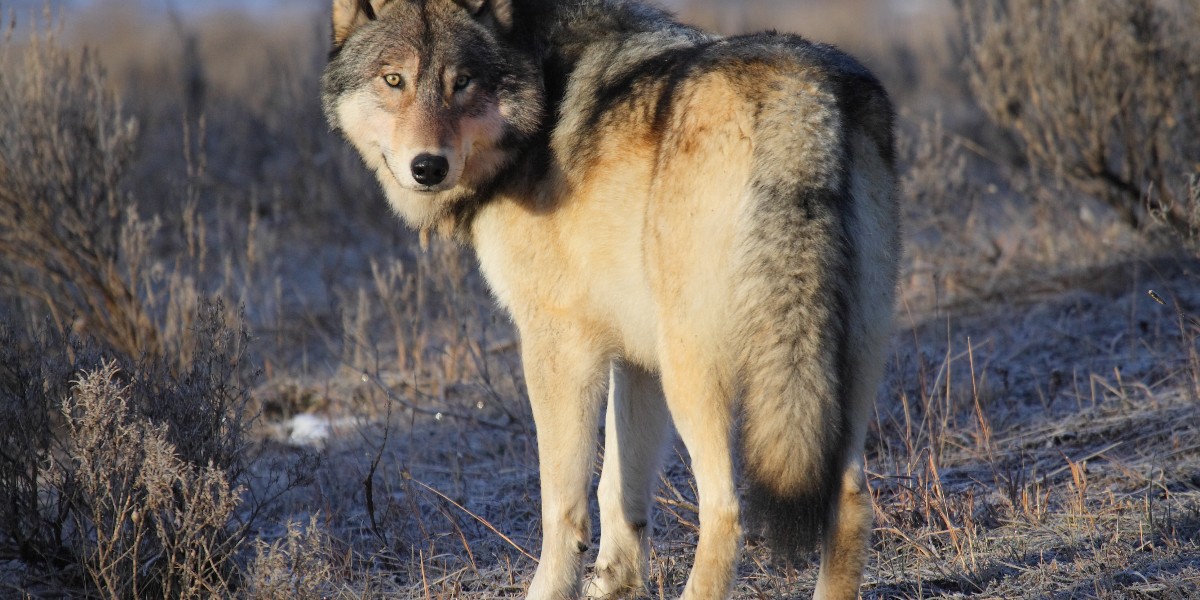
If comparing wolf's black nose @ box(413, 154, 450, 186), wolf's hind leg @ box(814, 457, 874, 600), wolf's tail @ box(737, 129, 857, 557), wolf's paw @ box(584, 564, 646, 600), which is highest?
wolf's black nose @ box(413, 154, 450, 186)

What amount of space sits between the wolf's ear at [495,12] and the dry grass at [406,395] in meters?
1.30

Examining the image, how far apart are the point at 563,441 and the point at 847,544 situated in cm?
90

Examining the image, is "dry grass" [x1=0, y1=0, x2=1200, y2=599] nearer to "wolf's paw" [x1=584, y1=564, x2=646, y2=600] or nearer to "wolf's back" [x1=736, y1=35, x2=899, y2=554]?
"wolf's paw" [x1=584, y1=564, x2=646, y2=600]

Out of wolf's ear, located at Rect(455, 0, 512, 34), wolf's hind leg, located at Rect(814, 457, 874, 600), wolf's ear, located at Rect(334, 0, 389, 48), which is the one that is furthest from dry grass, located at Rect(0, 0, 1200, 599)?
wolf's ear, located at Rect(455, 0, 512, 34)

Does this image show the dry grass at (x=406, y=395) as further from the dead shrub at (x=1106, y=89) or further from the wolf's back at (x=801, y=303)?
the wolf's back at (x=801, y=303)

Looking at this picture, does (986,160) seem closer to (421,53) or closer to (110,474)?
(421,53)

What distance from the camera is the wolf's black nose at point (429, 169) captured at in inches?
120

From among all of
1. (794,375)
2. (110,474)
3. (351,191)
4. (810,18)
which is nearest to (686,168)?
(794,375)

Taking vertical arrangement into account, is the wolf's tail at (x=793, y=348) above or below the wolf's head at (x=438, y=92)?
below

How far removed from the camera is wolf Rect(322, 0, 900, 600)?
257 cm

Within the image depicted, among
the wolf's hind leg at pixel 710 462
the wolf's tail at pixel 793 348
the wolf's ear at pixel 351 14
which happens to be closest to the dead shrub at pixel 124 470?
the wolf's ear at pixel 351 14

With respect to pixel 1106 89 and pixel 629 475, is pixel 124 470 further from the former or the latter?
pixel 1106 89

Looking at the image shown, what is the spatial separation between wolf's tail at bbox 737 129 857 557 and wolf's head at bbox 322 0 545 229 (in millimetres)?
974

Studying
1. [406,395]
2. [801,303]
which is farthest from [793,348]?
[406,395]
